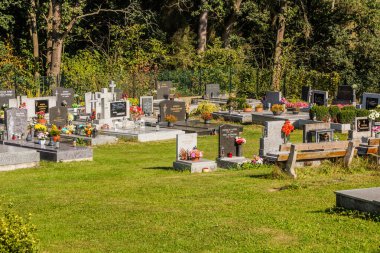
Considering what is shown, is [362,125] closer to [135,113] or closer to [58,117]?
[135,113]

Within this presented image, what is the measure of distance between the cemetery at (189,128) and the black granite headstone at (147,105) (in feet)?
0.32

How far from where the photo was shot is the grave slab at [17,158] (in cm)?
2291

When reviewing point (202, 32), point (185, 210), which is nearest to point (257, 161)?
point (185, 210)

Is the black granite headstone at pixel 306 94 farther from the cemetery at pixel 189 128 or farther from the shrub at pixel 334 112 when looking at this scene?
the shrub at pixel 334 112

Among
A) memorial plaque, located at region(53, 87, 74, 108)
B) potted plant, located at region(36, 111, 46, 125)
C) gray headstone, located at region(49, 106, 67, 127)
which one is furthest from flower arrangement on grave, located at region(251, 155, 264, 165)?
memorial plaque, located at region(53, 87, 74, 108)

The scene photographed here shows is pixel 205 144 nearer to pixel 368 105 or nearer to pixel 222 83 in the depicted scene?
pixel 368 105

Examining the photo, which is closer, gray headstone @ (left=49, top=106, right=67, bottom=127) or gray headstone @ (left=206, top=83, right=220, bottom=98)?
gray headstone @ (left=49, top=106, right=67, bottom=127)

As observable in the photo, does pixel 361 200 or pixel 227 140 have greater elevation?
pixel 227 140


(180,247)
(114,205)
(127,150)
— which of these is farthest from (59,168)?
(180,247)

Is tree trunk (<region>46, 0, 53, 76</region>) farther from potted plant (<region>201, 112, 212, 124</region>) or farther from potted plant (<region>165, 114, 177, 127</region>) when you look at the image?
potted plant (<region>165, 114, 177, 127</region>)

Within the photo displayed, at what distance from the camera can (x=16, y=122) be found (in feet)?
91.0

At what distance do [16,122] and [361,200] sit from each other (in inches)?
641

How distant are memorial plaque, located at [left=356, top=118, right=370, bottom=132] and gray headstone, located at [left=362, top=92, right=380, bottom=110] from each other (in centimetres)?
795

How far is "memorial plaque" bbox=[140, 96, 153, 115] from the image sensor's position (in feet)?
125
